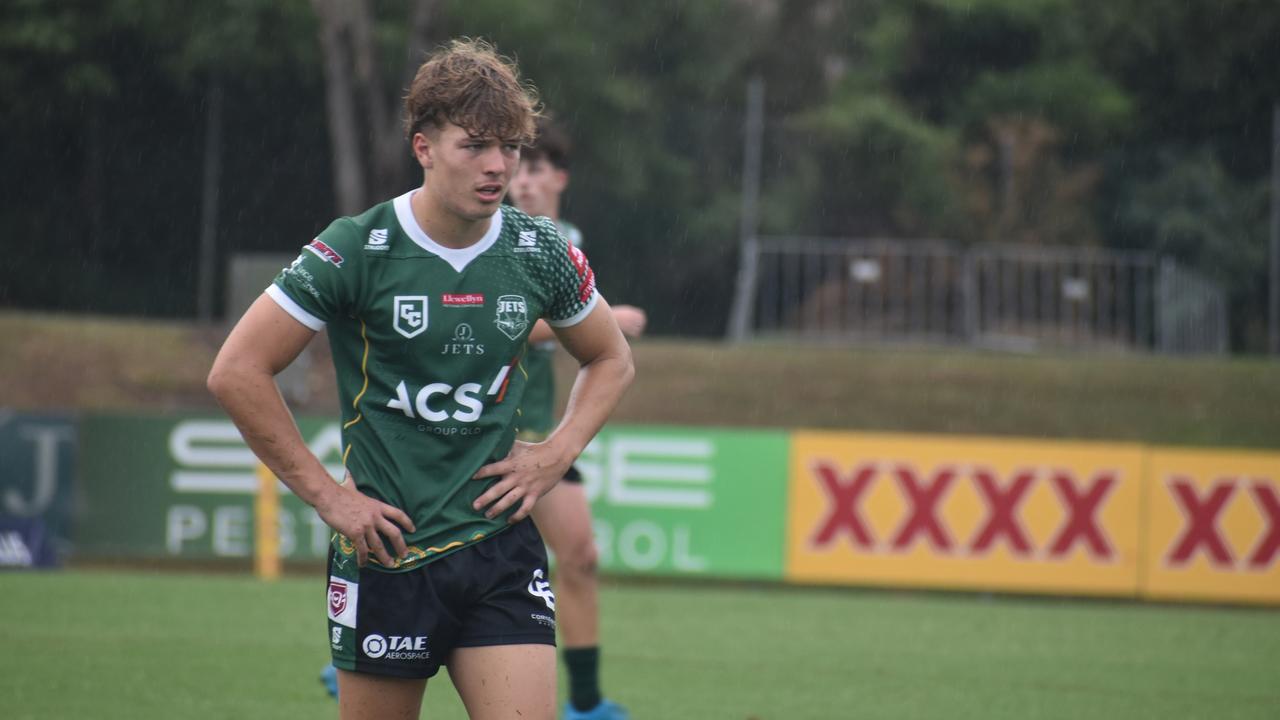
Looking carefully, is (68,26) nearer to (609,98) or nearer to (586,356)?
(609,98)

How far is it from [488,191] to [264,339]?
61cm

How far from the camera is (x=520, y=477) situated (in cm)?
381

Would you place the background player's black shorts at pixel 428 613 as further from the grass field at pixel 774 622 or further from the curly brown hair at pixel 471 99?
the grass field at pixel 774 622

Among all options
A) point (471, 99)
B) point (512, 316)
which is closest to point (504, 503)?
point (512, 316)

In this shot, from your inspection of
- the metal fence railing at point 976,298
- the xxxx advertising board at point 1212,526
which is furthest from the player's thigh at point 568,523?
the metal fence railing at point 976,298

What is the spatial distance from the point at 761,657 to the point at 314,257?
19.4 ft

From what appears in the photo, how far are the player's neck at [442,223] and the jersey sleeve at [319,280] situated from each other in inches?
7.0

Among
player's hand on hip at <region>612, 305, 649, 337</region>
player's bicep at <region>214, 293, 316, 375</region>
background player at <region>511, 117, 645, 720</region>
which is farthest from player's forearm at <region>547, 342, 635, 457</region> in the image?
background player at <region>511, 117, 645, 720</region>

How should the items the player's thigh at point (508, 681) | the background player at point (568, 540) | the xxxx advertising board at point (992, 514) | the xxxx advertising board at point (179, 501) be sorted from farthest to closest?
1. the xxxx advertising board at point (179, 501)
2. the xxxx advertising board at point (992, 514)
3. the background player at point (568, 540)
4. the player's thigh at point (508, 681)

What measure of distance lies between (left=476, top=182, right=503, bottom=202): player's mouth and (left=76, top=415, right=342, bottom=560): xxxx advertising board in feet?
31.2

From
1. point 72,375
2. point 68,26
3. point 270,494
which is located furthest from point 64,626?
point 68,26

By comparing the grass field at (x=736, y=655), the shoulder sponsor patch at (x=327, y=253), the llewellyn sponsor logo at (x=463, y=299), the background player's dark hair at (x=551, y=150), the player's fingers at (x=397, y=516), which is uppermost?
the background player's dark hair at (x=551, y=150)

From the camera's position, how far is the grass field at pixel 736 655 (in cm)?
737

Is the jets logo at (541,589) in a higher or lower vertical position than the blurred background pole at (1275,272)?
lower
